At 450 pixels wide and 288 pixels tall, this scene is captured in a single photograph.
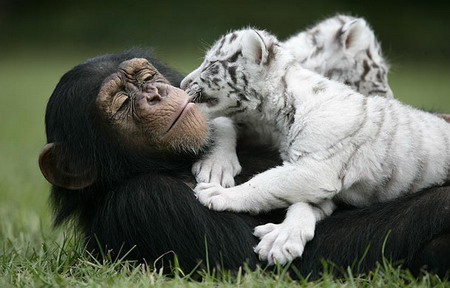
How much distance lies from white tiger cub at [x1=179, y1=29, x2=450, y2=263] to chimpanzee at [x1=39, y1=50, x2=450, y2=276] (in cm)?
14

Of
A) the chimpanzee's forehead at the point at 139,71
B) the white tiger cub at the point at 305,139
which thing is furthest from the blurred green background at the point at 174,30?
the white tiger cub at the point at 305,139

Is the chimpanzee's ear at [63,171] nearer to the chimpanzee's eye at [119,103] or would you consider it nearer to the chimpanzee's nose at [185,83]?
the chimpanzee's eye at [119,103]

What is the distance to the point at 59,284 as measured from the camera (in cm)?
408

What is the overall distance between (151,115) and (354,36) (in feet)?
7.06

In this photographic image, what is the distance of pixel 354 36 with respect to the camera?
6.20 meters

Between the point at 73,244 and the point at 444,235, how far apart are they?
236 cm

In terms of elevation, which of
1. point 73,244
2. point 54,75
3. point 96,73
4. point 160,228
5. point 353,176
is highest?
point 96,73

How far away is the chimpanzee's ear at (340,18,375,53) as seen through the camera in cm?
616

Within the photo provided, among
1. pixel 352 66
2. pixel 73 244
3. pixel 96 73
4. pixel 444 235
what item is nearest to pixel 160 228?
pixel 73 244

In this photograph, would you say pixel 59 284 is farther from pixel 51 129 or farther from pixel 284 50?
pixel 284 50

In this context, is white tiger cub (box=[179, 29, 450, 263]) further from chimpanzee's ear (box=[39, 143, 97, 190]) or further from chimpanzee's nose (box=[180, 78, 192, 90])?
chimpanzee's ear (box=[39, 143, 97, 190])

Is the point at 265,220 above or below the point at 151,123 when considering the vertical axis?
below

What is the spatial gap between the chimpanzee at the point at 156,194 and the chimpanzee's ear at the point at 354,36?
1368mm

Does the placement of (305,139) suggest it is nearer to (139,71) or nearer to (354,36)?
(139,71)
